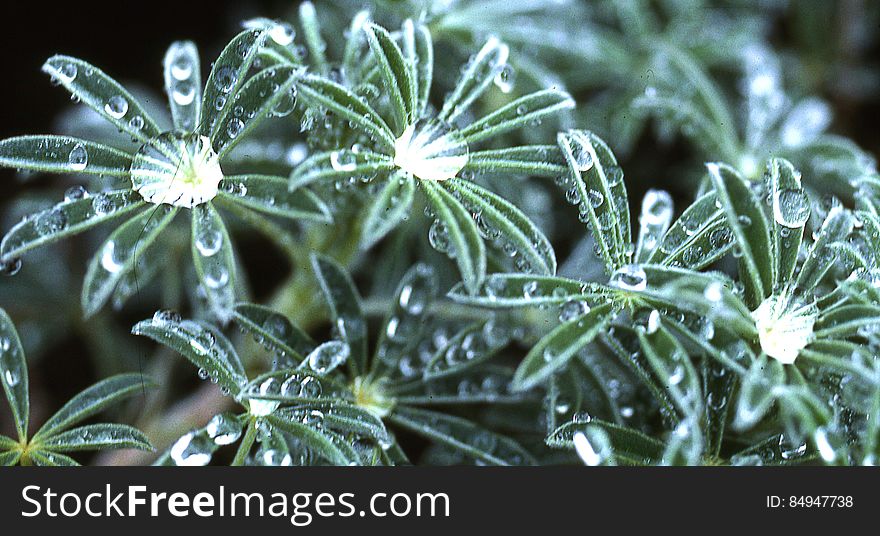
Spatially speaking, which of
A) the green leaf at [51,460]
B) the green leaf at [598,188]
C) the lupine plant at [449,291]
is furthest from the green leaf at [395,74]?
the green leaf at [51,460]

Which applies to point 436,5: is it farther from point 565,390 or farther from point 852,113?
point 852,113

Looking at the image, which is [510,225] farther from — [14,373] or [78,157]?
[14,373]

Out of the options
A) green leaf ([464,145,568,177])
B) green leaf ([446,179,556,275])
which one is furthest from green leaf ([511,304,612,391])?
green leaf ([464,145,568,177])

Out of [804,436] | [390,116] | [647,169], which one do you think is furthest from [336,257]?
[647,169]

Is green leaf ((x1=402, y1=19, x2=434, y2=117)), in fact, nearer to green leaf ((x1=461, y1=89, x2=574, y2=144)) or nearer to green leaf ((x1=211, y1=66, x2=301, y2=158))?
green leaf ((x1=461, y1=89, x2=574, y2=144))

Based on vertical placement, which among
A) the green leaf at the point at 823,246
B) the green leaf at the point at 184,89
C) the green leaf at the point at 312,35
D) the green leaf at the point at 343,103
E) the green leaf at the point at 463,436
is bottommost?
the green leaf at the point at 463,436

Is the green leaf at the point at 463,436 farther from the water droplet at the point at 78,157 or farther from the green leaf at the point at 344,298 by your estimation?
the water droplet at the point at 78,157
